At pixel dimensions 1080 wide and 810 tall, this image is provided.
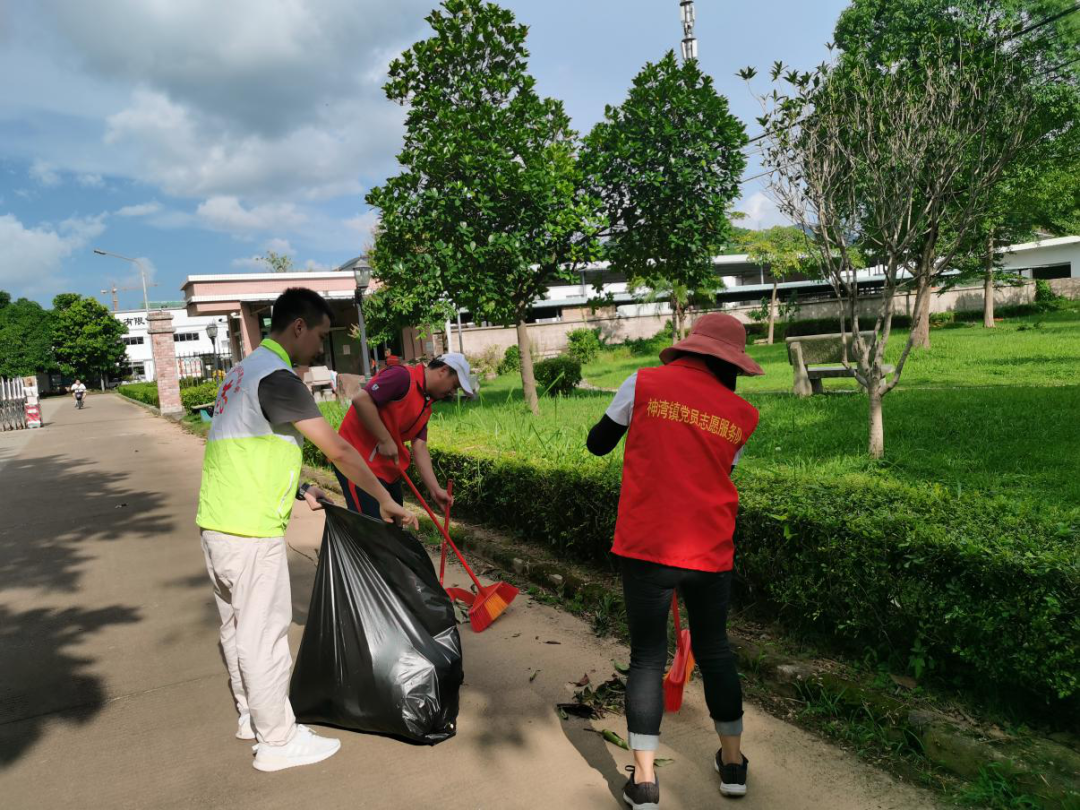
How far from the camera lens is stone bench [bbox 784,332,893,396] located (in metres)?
9.96

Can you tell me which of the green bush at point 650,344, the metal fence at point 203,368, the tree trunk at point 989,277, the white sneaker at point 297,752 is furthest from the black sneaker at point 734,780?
the metal fence at point 203,368

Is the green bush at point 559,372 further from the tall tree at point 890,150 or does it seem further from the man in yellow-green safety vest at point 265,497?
the man in yellow-green safety vest at point 265,497

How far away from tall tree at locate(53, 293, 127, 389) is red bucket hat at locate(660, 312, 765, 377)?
59178 millimetres

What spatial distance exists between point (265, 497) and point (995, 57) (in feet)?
21.7

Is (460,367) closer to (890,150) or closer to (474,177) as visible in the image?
(890,150)

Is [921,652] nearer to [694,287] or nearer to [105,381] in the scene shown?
[694,287]

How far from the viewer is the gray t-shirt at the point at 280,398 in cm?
265

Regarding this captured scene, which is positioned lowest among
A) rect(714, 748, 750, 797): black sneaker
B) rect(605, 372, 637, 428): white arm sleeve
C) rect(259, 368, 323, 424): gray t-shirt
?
rect(714, 748, 750, 797): black sneaker

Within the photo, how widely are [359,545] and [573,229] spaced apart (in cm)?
777

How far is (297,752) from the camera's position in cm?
282

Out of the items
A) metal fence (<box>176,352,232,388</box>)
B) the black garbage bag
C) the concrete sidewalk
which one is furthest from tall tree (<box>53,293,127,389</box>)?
the black garbage bag

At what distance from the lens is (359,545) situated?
300cm

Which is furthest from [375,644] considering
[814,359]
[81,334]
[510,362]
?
[81,334]

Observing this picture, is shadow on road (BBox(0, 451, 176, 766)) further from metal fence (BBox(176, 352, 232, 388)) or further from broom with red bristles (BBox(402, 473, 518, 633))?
metal fence (BBox(176, 352, 232, 388))
